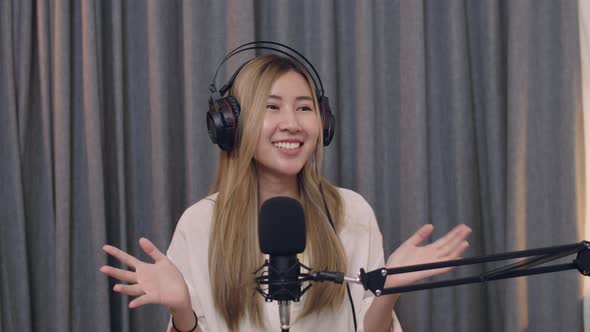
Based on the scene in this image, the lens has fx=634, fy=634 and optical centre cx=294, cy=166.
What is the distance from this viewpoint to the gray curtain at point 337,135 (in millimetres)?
2426

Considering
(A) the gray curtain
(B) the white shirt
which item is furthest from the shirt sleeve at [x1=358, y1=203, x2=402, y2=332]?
(A) the gray curtain

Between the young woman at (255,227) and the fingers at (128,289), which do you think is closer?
the fingers at (128,289)

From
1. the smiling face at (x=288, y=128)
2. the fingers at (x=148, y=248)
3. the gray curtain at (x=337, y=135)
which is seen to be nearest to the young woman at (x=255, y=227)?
the smiling face at (x=288, y=128)

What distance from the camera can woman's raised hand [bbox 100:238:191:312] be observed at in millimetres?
1293

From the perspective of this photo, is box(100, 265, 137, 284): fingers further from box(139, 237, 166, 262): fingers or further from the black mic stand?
the black mic stand

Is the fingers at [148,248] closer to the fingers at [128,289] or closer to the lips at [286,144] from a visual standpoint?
the fingers at [128,289]

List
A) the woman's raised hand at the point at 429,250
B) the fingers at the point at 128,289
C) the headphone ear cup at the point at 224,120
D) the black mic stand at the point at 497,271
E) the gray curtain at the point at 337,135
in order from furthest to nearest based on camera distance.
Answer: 1. the gray curtain at the point at 337,135
2. the headphone ear cup at the point at 224,120
3. the woman's raised hand at the point at 429,250
4. the fingers at the point at 128,289
5. the black mic stand at the point at 497,271

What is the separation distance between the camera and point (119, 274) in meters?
1.27

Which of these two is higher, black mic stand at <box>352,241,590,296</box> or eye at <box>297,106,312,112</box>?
eye at <box>297,106,312,112</box>

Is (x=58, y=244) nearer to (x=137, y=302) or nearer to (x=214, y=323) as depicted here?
(x=214, y=323)

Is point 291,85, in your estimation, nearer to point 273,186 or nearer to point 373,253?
point 273,186

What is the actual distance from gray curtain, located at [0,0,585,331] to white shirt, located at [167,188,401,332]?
0.63 m

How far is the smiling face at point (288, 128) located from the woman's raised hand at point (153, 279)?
1.52 ft

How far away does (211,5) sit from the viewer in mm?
2506
